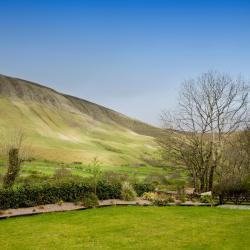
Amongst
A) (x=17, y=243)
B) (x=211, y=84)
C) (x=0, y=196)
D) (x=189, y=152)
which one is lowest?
(x=17, y=243)

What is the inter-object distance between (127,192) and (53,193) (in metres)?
6.73

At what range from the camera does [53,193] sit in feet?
98.5

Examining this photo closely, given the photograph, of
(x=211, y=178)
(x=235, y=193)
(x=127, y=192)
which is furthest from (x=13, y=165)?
(x=211, y=178)

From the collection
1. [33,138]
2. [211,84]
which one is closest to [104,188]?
[211,84]

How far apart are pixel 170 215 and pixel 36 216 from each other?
27.4ft

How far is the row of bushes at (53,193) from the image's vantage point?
27.3 m

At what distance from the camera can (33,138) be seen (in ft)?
608

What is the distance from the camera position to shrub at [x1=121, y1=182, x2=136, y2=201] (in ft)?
110

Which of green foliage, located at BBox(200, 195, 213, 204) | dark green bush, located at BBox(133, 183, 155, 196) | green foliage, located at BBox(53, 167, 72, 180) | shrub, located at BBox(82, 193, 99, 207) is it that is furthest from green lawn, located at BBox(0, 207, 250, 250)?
green foliage, located at BBox(53, 167, 72, 180)

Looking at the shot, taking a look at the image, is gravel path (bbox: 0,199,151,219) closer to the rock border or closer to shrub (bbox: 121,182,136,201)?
the rock border

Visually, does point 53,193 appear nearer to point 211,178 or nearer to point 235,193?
point 235,193

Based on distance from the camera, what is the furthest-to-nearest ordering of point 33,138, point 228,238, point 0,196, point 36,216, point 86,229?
point 33,138 < point 0,196 < point 36,216 < point 86,229 < point 228,238

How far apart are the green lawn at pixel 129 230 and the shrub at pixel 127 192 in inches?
229

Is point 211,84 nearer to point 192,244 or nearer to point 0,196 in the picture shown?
point 0,196
